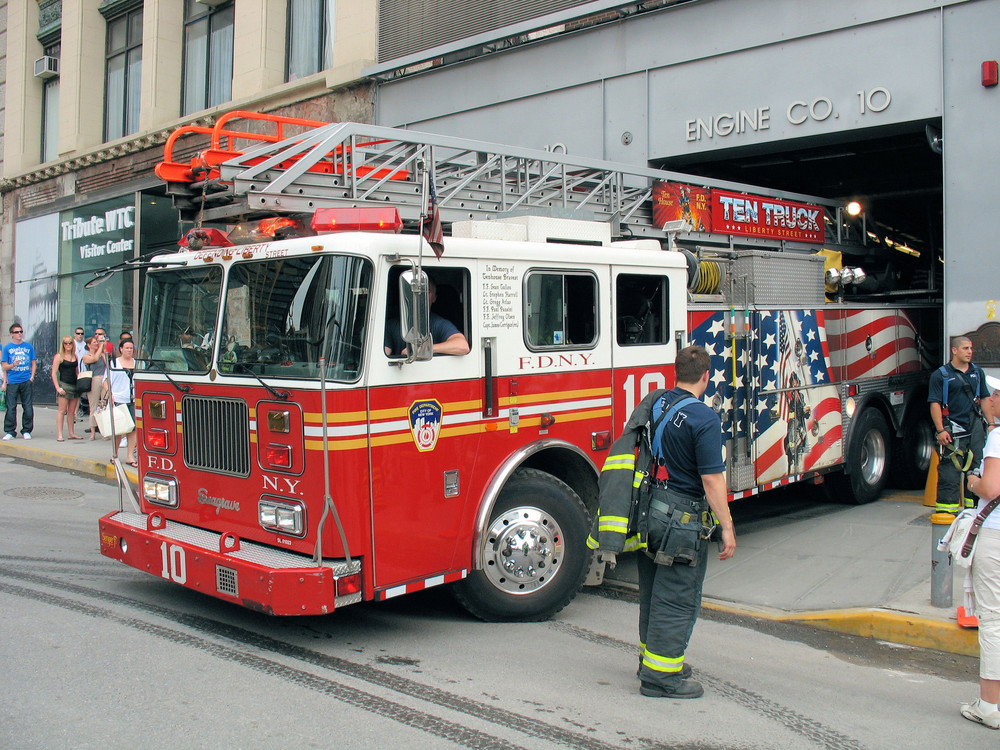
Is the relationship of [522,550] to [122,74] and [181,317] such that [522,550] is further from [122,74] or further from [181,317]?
[122,74]

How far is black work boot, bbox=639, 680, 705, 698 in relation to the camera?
466 centimetres

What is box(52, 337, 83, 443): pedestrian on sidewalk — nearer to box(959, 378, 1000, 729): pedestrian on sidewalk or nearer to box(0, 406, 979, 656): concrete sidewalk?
box(0, 406, 979, 656): concrete sidewalk

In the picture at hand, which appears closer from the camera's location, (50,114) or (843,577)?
(843,577)

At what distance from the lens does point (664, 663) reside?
4598mm

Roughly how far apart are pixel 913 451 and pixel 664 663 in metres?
7.42

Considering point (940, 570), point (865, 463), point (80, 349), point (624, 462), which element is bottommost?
point (940, 570)

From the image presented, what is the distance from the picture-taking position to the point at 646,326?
6.75 metres

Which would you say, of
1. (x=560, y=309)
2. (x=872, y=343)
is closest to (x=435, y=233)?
(x=560, y=309)

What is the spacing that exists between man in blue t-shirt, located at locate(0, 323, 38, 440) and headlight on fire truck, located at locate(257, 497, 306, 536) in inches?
408

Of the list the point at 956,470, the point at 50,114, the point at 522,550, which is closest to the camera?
the point at 522,550

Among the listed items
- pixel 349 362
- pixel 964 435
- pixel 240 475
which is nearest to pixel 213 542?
pixel 240 475

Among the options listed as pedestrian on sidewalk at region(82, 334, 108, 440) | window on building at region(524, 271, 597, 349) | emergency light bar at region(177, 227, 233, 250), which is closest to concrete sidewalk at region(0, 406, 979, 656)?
window on building at region(524, 271, 597, 349)

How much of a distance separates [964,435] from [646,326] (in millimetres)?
3362

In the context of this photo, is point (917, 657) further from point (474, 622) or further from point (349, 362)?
point (349, 362)
